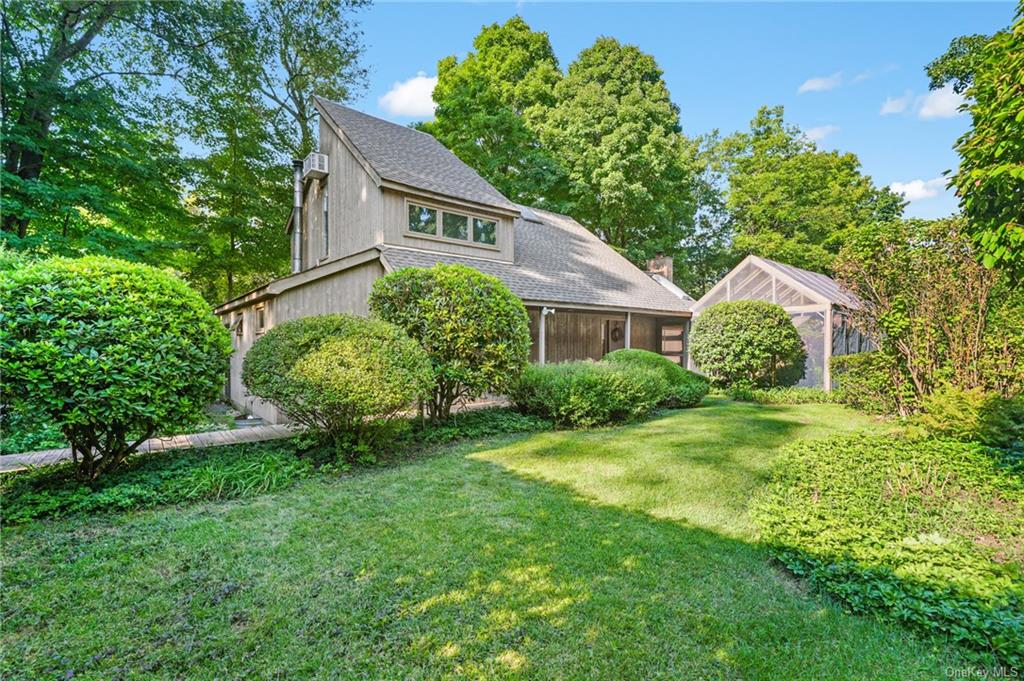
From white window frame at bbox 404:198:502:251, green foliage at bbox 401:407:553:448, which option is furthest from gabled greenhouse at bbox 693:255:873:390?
green foliage at bbox 401:407:553:448

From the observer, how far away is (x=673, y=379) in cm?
1091

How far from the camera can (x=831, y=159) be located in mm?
26062

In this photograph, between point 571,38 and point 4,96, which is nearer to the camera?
point 4,96

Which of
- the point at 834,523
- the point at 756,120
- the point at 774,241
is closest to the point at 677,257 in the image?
the point at 774,241

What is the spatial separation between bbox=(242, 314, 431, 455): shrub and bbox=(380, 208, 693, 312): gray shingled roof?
3.47 meters

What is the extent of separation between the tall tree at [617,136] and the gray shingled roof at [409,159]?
28.3ft

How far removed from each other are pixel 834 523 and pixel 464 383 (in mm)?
5177

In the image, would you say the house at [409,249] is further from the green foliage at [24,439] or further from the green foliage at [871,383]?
the green foliage at [871,383]

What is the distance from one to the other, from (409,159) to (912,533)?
12949mm

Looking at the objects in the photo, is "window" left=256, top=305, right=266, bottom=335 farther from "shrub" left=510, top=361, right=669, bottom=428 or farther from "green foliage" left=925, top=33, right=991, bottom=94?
"green foliage" left=925, top=33, right=991, bottom=94

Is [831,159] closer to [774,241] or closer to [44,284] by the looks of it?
[774,241]

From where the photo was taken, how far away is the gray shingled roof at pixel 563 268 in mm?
11452

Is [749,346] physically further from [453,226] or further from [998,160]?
[998,160]

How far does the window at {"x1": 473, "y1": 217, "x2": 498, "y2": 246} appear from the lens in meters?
12.5
